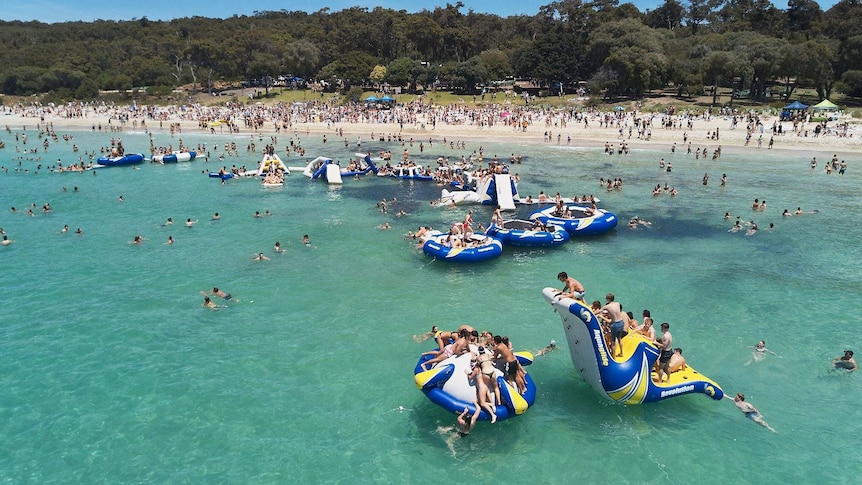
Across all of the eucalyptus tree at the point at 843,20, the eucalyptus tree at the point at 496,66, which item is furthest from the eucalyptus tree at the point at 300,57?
the eucalyptus tree at the point at 843,20

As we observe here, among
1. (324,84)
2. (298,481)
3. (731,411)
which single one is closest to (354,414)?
(298,481)

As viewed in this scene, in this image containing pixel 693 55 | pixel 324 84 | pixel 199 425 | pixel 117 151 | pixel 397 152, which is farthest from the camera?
pixel 324 84

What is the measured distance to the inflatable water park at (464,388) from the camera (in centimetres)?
1124

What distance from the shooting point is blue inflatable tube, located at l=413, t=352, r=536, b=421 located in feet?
36.9

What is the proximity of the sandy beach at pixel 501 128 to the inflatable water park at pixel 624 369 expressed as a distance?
135ft

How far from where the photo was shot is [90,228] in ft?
85.3

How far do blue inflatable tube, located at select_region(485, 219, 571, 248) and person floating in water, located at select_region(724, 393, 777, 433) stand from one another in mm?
10960

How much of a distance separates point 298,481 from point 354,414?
212 cm

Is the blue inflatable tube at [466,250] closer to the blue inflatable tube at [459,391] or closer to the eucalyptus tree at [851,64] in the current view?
the blue inflatable tube at [459,391]

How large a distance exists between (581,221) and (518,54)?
68.3 m

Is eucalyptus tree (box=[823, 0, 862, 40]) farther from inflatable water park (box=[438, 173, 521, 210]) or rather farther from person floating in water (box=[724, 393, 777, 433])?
person floating in water (box=[724, 393, 777, 433])

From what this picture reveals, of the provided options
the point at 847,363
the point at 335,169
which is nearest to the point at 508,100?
the point at 335,169

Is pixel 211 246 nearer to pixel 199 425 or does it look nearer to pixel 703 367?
pixel 199 425

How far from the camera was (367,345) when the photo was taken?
15.0m
